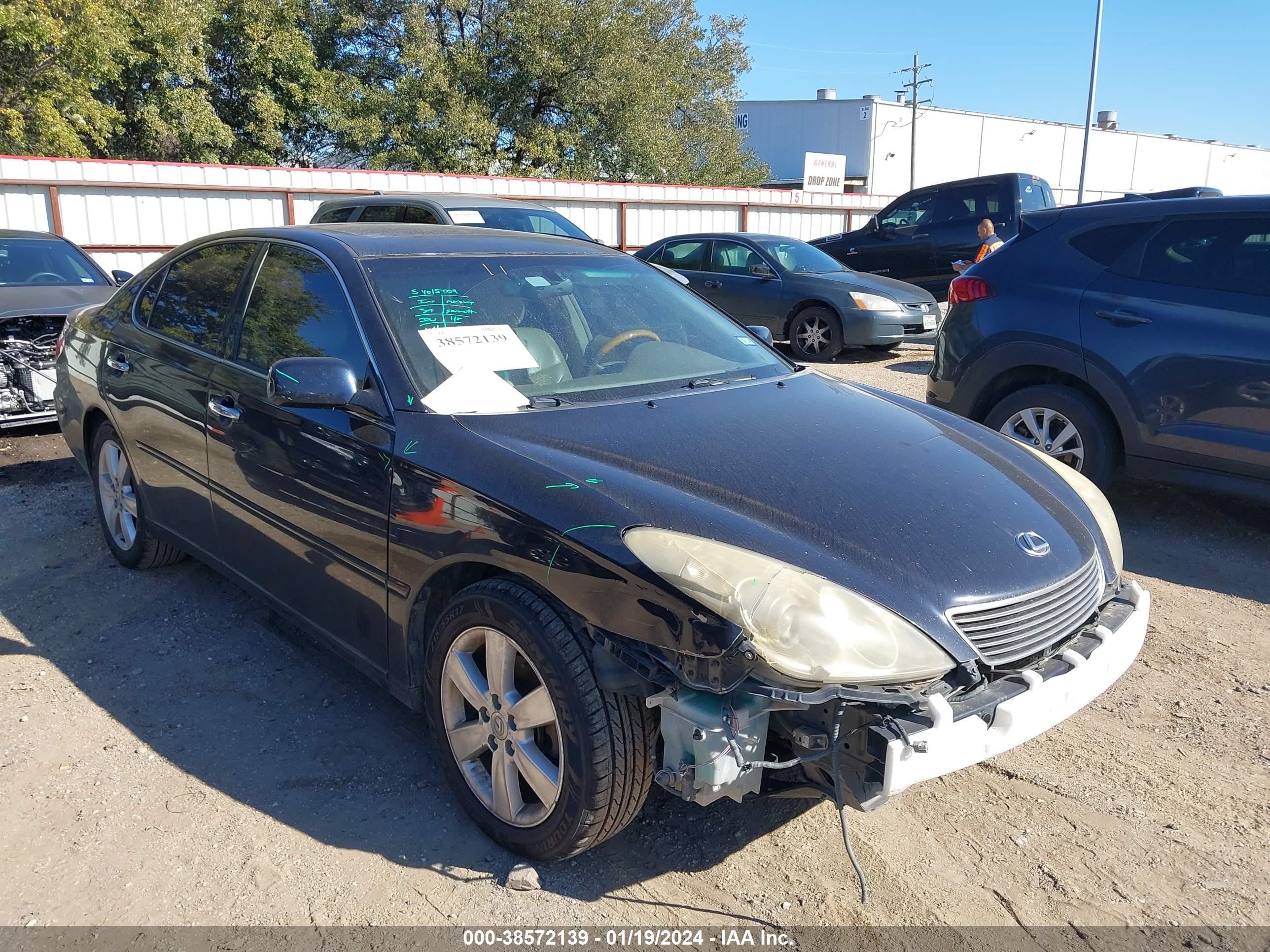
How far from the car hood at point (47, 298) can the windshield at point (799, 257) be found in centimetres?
716

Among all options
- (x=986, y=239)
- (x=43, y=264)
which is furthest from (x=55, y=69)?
(x=986, y=239)

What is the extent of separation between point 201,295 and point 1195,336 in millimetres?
4767

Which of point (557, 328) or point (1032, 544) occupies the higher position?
point (557, 328)

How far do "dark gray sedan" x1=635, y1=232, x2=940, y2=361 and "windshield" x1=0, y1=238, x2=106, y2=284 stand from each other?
5.89m

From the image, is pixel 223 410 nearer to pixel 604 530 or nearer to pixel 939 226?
pixel 604 530

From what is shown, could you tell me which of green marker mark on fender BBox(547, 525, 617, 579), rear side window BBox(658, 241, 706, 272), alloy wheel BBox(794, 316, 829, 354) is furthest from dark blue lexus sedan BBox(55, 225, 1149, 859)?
rear side window BBox(658, 241, 706, 272)

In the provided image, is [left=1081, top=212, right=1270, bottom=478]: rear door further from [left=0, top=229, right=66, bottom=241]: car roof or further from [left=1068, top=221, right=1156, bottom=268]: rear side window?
[left=0, top=229, right=66, bottom=241]: car roof

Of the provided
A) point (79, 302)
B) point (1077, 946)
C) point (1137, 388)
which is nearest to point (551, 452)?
point (1077, 946)

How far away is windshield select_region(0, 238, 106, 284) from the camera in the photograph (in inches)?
311

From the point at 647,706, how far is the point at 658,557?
1.22 ft

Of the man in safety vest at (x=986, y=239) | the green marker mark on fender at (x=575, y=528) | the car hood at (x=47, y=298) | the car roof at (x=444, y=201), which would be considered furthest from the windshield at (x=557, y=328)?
the man in safety vest at (x=986, y=239)

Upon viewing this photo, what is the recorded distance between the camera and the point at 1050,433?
18.2ft

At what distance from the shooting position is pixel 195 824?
2844mm

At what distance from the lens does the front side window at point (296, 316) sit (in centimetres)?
320
